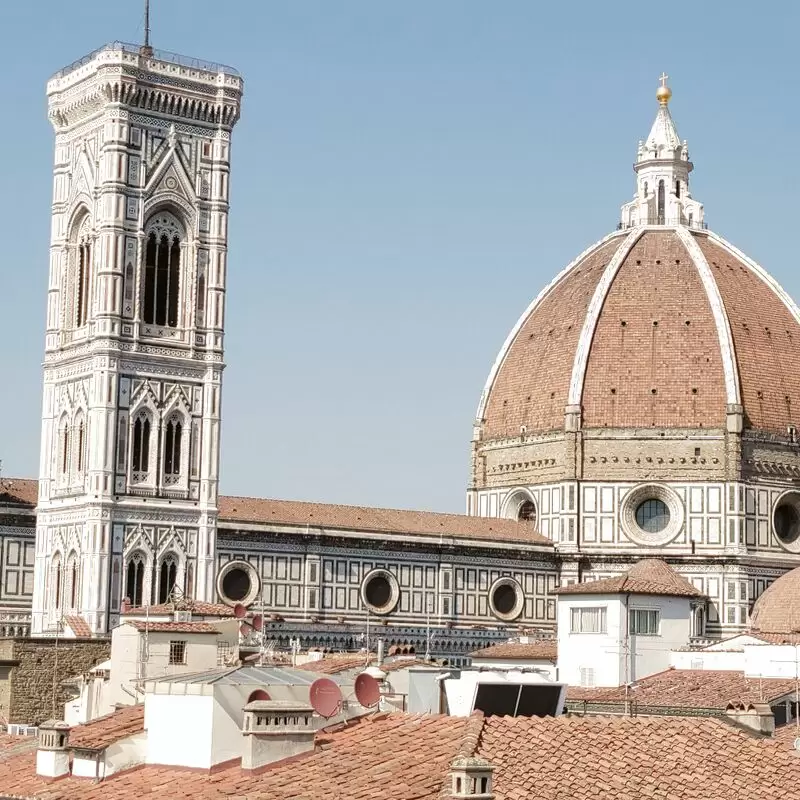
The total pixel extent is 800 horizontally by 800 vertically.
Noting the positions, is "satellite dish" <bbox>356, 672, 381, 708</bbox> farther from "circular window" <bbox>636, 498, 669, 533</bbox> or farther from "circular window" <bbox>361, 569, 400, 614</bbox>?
"circular window" <bbox>636, 498, 669, 533</bbox>

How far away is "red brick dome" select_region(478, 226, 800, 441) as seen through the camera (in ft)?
265

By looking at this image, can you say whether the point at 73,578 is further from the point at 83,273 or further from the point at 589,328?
the point at 589,328

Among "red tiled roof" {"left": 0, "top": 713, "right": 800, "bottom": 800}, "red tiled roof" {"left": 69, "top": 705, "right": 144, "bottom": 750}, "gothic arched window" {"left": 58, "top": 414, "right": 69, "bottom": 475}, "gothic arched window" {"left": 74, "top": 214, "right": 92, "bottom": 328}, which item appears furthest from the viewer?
"gothic arched window" {"left": 74, "top": 214, "right": 92, "bottom": 328}

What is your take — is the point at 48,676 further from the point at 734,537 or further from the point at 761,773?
the point at 734,537

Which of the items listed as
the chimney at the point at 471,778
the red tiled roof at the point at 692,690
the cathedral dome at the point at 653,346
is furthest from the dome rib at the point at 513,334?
the chimney at the point at 471,778

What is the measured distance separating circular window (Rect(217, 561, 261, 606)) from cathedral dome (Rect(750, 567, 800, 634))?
15.9m

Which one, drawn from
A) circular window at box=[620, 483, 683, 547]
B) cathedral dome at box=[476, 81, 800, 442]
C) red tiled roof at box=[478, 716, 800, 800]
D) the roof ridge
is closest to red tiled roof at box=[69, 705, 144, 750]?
the roof ridge

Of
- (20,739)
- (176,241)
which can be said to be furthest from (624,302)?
(20,739)

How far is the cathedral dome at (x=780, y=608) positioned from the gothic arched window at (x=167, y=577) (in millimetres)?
18289

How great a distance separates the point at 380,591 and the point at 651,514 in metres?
14.2

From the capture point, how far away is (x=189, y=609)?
50.5 metres

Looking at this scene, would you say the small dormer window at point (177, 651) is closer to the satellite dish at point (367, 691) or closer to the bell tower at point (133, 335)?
the satellite dish at point (367, 691)

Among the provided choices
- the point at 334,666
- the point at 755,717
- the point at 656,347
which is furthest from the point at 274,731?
A: the point at 656,347

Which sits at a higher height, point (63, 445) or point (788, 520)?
point (63, 445)
